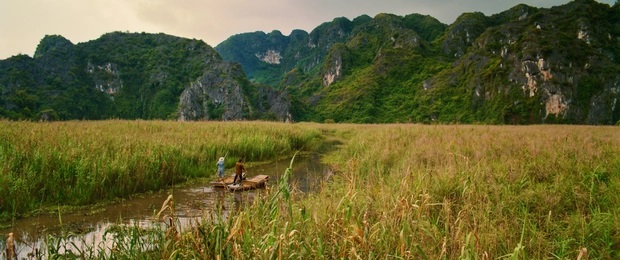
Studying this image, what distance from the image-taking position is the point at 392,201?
394 cm

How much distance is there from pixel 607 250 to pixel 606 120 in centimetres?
8353

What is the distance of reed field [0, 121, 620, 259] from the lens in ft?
10.2

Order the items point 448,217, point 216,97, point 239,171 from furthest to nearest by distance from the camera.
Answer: point 216,97 < point 239,171 < point 448,217

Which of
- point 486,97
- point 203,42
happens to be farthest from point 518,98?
point 203,42

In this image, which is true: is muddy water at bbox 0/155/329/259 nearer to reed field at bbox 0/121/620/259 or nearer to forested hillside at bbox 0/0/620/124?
reed field at bbox 0/121/620/259

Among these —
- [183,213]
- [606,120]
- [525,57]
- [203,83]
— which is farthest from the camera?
[203,83]

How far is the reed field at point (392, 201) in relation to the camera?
3.11 m

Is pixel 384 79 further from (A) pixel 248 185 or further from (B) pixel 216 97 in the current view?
(A) pixel 248 185

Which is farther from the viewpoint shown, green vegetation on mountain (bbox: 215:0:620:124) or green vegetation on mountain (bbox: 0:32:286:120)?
green vegetation on mountain (bbox: 0:32:286:120)

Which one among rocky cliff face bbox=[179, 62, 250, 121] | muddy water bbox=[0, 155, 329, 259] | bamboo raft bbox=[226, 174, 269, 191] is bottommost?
muddy water bbox=[0, 155, 329, 259]

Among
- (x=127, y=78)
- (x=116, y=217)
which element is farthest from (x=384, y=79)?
(x=116, y=217)

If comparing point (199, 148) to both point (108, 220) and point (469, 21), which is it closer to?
point (108, 220)

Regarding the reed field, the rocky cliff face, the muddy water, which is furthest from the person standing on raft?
the rocky cliff face

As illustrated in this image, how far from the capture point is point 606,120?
6731 centimetres
